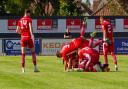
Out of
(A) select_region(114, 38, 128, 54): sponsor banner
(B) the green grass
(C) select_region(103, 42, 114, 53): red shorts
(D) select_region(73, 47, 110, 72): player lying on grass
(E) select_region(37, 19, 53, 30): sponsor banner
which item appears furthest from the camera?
(E) select_region(37, 19, 53, 30): sponsor banner

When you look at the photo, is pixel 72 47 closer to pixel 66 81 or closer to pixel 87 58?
pixel 87 58

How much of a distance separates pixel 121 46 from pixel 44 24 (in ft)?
26.0

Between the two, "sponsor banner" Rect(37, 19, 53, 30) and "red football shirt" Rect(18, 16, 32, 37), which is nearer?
"red football shirt" Rect(18, 16, 32, 37)

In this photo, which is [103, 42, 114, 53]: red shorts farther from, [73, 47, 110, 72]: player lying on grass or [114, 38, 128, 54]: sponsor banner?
[114, 38, 128, 54]: sponsor banner

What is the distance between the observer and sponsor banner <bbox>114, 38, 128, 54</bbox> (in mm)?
47688

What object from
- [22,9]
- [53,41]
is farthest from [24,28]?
[22,9]

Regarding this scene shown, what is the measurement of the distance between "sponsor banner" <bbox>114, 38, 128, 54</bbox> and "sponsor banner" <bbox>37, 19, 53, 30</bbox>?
697 cm

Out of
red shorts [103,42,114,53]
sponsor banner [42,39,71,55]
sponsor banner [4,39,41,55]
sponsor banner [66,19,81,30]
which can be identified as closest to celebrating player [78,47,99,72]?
red shorts [103,42,114,53]

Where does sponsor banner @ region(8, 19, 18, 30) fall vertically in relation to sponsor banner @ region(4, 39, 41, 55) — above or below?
above

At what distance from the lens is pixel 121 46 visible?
47.8m

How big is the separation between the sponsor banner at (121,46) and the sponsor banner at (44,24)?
697 cm

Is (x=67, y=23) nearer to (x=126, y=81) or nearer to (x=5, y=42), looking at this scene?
(x=5, y=42)

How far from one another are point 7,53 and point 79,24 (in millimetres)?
8219

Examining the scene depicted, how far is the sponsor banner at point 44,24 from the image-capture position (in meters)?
51.8
